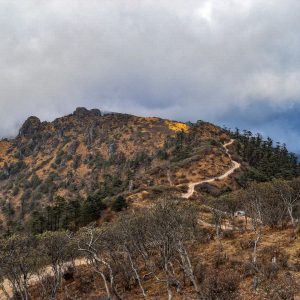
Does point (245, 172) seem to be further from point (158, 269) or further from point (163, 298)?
point (163, 298)

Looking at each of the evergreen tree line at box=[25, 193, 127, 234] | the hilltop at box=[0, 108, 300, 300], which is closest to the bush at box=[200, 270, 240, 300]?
the hilltop at box=[0, 108, 300, 300]

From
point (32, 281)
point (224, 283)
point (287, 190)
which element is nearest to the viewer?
point (224, 283)

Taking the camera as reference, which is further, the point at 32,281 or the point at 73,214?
the point at 73,214

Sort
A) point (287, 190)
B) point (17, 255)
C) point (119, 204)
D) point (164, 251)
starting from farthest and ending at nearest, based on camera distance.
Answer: point (119, 204), point (287, 190), point (17, 255), point (164, 251)

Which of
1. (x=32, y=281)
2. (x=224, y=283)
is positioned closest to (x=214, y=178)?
(x=32, y=281)

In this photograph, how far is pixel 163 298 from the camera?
4716 cm

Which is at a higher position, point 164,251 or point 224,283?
point 164,251

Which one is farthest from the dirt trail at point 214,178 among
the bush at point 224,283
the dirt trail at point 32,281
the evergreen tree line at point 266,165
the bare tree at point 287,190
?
the bush at point 224,283

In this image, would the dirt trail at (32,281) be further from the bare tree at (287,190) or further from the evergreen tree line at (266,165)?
the evergreen tree line at (266,165)

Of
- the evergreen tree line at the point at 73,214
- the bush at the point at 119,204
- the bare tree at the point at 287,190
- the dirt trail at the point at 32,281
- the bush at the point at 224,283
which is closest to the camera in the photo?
the bush at the point at 224,283

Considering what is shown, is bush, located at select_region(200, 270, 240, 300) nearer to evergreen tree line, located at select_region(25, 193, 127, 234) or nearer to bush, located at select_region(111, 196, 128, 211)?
evergreen tree line, located at select_region(25, 193, 127, 234)

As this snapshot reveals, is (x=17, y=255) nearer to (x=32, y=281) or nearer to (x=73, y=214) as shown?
(x=32, y=281)

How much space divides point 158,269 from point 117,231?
32.5 ft

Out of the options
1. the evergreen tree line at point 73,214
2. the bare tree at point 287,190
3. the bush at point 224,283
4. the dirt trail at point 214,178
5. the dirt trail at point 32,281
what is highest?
the dirt trail at point 214,178
